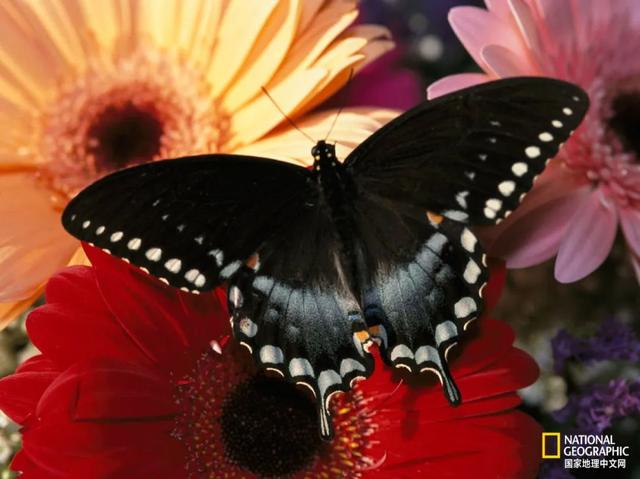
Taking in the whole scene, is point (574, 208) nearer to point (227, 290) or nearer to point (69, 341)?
point (227, 290)

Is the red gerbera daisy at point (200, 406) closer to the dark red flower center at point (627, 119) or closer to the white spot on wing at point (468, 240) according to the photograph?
the white spot on wing at point (468, 240)

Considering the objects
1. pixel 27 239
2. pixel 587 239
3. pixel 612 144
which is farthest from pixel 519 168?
pixel 27 239

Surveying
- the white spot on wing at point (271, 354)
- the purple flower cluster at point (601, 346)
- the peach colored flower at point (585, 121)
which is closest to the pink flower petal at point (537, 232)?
the peach colored flower at point (585, 121)

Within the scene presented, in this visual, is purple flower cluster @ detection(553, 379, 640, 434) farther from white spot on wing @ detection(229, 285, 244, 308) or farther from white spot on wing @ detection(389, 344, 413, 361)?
white spot on wing @ detection(229, 285, 244, 308)

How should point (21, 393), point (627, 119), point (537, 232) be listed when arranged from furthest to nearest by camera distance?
point (627, 119)
point (537, 232)
point (21, 393)

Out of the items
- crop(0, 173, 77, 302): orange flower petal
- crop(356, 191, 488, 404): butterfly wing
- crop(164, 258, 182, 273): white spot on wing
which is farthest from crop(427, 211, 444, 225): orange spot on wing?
crop(0, 173, 77, 302): orange flower petal

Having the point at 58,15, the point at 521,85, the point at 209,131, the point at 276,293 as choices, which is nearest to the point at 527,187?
the point at 521,85

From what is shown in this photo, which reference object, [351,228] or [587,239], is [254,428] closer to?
[351,228]
